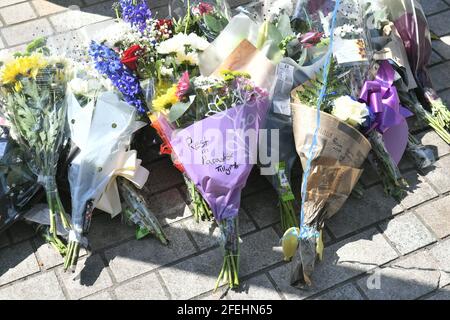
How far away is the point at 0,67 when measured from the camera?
361 centimetres

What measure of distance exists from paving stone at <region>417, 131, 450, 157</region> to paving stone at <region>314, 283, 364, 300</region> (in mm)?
1101

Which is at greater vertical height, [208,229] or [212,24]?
[212,24]

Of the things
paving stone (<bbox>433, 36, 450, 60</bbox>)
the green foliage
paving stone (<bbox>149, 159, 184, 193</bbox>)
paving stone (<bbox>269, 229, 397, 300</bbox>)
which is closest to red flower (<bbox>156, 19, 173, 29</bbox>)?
paving stone (<bbox>149, 159, 184, 193</bbox>)

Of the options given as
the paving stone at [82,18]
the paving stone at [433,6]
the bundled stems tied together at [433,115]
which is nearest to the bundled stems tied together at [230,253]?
the bundled stems tied together at [433,115]

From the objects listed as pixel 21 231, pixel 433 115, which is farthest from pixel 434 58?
pixel 21 231

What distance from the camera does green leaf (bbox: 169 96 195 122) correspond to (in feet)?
11.1

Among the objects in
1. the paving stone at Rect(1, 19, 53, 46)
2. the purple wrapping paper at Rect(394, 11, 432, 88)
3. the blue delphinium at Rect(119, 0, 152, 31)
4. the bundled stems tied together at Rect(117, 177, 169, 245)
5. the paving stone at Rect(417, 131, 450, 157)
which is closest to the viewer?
the bundled stems tied together at Rect(117, 177, 169, 245)

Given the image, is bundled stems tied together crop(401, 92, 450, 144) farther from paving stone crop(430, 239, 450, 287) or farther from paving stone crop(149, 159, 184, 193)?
paving stone crop(149, 159, 184, 193)

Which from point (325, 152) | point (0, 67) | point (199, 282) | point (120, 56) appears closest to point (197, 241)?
point (199, 282)

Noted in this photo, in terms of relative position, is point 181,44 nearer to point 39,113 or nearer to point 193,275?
point 39,113

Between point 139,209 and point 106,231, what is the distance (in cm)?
21

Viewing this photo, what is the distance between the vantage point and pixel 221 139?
3.34 m

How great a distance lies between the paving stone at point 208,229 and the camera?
137 inches

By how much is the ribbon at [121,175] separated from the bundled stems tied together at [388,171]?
121 cm
